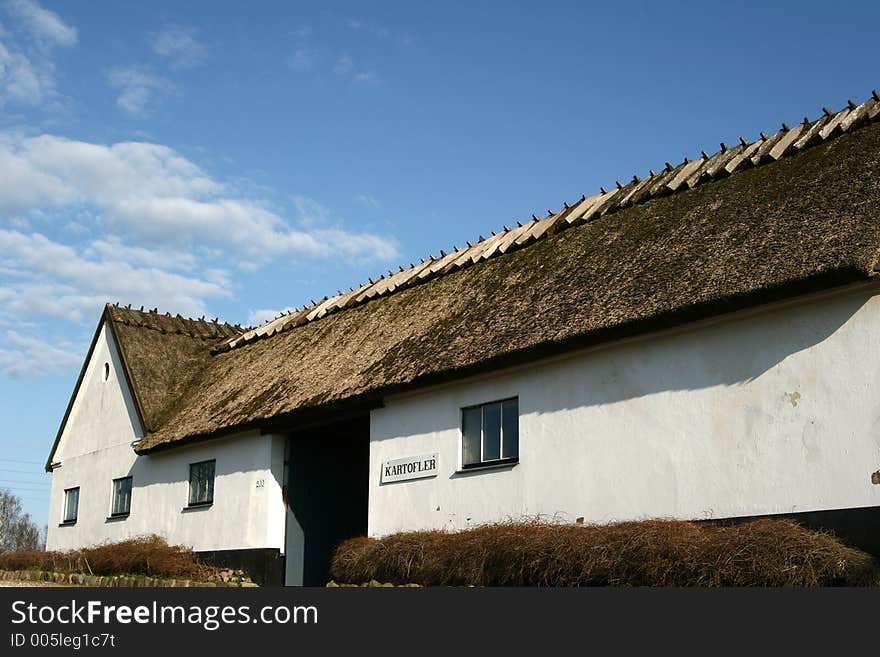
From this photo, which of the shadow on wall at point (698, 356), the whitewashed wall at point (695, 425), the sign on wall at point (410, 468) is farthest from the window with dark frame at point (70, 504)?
the shadow on wall at point (698, 356)

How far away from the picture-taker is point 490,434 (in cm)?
1670

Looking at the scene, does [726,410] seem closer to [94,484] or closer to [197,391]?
[197,391]

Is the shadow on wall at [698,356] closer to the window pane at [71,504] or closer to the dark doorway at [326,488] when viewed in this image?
the dark doorway at [326,488]

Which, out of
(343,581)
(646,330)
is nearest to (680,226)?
(646,330)

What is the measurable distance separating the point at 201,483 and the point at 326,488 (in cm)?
331

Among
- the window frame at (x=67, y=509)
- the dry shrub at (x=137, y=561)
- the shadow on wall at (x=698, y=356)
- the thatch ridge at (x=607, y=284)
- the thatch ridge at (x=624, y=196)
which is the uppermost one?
the thatch ridge at (x=624, y=196)

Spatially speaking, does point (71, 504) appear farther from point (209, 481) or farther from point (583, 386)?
point (583, 386)

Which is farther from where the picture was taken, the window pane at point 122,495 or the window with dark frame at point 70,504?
the window with dark frame at point 70,504

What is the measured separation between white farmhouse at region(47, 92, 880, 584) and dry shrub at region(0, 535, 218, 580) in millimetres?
571

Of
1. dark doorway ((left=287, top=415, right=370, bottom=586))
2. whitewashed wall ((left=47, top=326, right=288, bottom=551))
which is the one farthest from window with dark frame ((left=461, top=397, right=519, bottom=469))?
whitewashed wall ((left=47, top=326, right=288, bottom=551))

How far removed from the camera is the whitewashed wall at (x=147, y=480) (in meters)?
21.3

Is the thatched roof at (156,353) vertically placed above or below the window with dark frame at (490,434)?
above

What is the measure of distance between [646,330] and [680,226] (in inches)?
107

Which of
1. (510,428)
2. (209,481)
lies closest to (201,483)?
(209,481)
